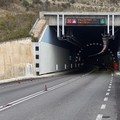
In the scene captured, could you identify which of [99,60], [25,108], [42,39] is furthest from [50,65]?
[99,60]

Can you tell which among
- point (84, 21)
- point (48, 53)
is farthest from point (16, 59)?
point (84, 21)

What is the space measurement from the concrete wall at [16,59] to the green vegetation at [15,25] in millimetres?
1321

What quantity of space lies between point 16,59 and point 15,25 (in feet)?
38.8

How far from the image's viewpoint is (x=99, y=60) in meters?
163

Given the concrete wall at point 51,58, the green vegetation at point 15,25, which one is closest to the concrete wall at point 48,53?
the concrete wall at point 51,58

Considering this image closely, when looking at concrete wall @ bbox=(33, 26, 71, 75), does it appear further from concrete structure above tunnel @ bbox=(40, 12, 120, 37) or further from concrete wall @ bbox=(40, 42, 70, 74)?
concrete structure above tunnel @ bbox=(40, 12, 120, 37)

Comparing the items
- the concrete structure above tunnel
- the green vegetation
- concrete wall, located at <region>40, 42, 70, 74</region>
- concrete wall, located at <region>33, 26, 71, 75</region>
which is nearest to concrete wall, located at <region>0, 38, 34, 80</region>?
concrete wall, located at <region>33, 26, 71, 75</region>

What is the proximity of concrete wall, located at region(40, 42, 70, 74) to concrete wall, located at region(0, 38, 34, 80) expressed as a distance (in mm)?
2769

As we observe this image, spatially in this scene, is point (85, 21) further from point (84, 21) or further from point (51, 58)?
point (51, 58)

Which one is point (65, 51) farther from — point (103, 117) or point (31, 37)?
point (103, 117)

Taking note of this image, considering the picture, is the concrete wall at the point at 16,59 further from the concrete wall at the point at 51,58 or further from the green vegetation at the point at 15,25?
the concrete wall at the point at 51,58

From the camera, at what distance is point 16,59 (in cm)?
4891

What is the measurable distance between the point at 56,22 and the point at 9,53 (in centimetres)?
1379

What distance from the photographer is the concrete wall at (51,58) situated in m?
55.5
